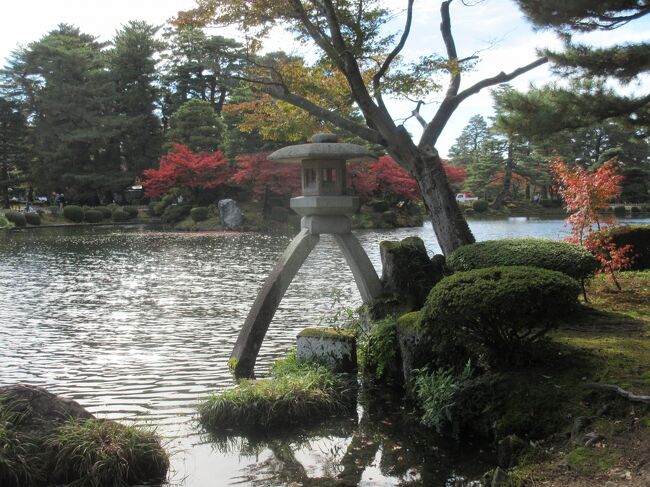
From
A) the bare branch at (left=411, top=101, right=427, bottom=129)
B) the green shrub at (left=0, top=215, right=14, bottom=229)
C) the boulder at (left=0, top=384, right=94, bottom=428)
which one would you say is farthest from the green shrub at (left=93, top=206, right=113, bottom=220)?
the boulder at (left=0, top=384, right=94, bottom=428)

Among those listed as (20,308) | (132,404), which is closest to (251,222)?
(20,308)

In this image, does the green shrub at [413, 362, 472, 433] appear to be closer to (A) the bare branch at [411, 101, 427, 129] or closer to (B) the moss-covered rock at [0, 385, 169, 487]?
(B) the moss-covered rock at [0, 385, 169, 487]

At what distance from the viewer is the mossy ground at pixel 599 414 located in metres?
3.67

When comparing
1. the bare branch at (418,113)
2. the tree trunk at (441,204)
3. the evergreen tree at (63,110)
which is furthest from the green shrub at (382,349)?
the evergreen tree at (63,110)

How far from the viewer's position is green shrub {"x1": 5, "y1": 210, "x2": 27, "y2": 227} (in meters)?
31.9

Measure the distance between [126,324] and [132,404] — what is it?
13.3 feet

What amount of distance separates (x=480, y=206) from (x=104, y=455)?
133 feet

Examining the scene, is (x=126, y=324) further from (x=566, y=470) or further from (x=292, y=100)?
(x=566, y=470)

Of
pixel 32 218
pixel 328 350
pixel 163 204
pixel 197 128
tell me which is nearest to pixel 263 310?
pixel 328 350

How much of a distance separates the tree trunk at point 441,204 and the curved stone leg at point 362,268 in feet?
6.76

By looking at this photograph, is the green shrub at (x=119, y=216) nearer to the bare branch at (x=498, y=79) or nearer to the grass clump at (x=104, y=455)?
the bare branch at (x=498, y=79)

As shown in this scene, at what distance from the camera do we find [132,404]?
604 centimetres

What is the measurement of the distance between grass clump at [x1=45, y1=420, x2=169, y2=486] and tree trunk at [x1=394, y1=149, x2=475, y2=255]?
19.5ft

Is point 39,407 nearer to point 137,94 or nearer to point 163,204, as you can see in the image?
point 163,204
